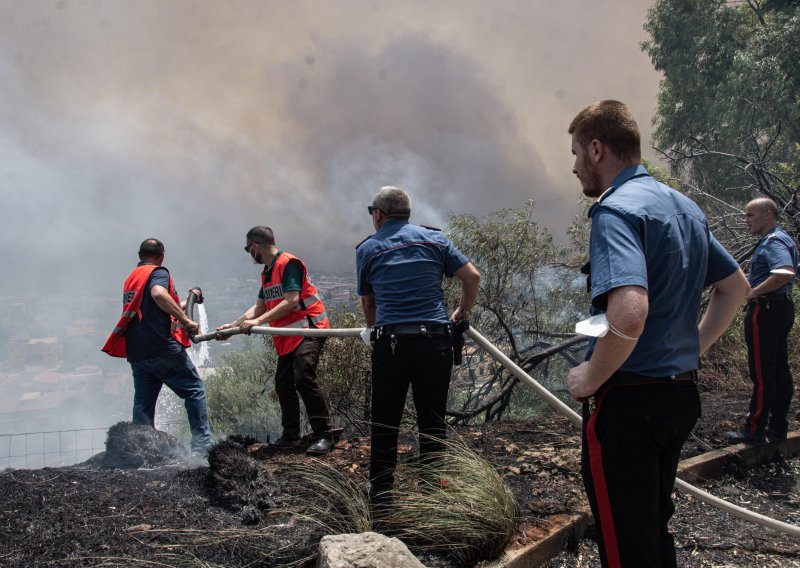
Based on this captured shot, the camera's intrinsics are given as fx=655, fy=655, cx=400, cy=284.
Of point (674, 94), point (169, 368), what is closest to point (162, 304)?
point (169, 368)

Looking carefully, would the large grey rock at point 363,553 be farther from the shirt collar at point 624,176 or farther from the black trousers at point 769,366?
the black trousers at point 769,366

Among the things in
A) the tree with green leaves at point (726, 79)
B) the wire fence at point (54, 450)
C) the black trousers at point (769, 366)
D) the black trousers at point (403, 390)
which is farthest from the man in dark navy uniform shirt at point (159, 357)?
the tree with green leaves at point (726, 79)

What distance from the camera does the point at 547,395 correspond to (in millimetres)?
3162

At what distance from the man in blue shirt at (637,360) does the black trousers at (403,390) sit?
4.69ft

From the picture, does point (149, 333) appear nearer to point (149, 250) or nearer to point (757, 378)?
point (149, 250)

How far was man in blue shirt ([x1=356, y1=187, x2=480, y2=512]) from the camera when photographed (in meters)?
3.41

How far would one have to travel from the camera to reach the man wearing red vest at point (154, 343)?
17.3 feet

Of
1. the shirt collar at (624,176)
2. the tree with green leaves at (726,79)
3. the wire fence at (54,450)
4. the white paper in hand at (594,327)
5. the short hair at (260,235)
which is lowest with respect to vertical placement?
the wire fence at (54,450)

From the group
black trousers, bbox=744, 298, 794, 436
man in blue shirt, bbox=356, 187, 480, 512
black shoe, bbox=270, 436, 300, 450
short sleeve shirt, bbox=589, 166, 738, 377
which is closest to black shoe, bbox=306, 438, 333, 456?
black shoe, bbox=270, 436, 300, 450

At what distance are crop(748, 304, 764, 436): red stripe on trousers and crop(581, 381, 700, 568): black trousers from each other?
125 inches

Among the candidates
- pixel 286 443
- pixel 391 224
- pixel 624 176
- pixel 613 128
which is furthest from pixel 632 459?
pixel 286 443

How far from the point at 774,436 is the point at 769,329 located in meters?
0.77

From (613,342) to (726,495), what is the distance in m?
2.94

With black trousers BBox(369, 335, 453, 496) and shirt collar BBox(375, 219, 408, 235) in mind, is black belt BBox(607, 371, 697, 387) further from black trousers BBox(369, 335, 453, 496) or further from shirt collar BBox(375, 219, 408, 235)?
shirt collar BBox(375, 219, 408, 235)
